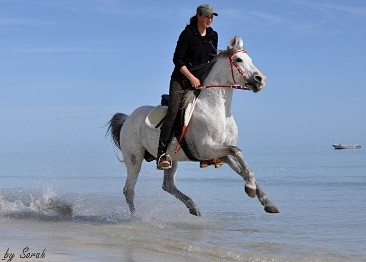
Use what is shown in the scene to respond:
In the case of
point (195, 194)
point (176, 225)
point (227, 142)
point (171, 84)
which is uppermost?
point (171, 84)

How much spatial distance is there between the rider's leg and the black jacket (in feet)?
0.64

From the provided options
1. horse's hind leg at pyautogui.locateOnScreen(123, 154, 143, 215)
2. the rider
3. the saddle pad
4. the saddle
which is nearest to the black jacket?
the rider

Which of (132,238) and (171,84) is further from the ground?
(171,84)

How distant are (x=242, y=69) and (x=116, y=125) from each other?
3.39 m

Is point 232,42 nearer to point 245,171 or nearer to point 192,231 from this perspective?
point 245,171

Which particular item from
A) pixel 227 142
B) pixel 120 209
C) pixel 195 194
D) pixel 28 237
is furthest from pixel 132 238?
pixel 195 194

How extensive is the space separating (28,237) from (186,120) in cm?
260

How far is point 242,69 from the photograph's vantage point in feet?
27.8

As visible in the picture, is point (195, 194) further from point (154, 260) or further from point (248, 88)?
point (154, 260)

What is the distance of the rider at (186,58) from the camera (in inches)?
355

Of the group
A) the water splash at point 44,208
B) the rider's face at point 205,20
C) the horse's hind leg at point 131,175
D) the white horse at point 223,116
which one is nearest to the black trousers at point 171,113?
the white horse at point 223,116

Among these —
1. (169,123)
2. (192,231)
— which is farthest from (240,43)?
(192,231)

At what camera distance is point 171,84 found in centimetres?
929

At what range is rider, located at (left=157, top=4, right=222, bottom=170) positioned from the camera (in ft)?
29.6
